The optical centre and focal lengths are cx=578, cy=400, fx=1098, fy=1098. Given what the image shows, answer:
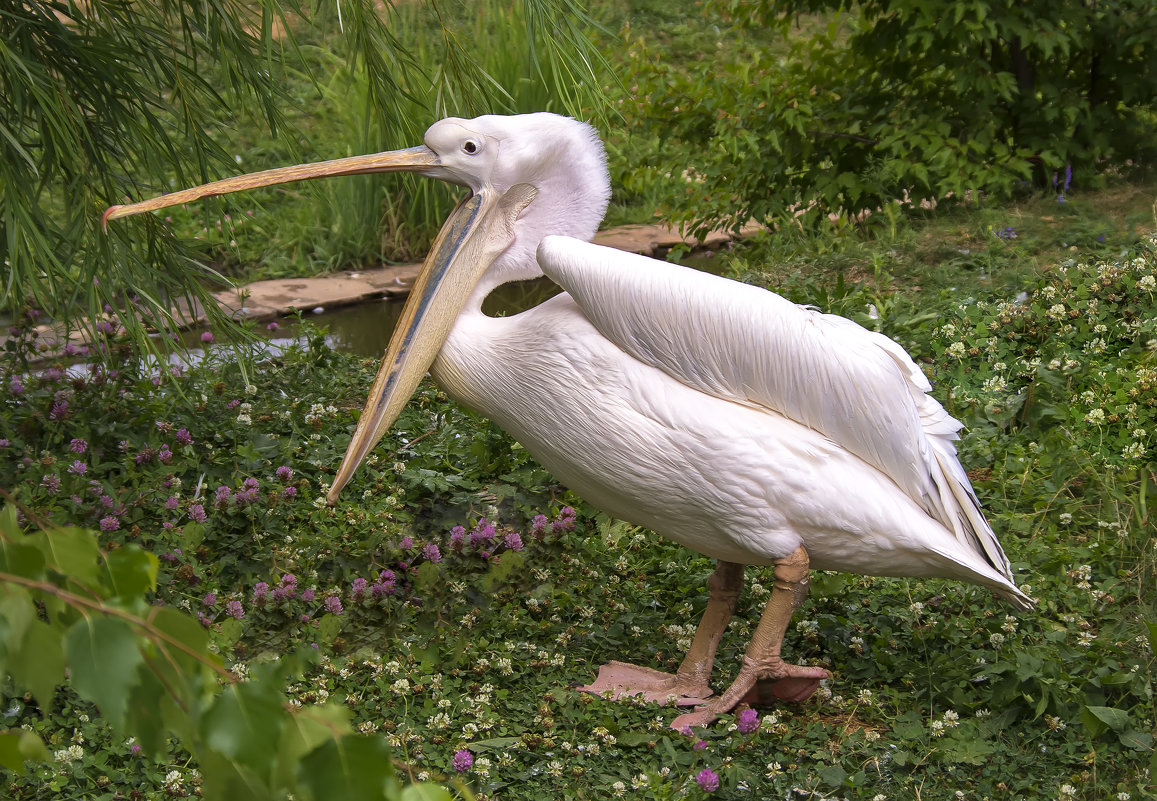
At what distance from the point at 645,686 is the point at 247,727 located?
1976mm

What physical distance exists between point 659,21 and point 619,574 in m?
7.96

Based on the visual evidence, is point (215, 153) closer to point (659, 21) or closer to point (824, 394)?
point (824, 394)

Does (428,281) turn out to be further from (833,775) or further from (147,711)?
(147,711)

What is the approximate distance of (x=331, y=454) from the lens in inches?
136

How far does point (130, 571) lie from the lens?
81cm

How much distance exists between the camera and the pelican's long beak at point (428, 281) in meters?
2.47

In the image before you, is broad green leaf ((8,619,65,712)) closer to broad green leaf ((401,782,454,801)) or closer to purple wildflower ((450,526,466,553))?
broad green leaf ((401,782,454,801))

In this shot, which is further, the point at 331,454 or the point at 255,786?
the point at 331,454

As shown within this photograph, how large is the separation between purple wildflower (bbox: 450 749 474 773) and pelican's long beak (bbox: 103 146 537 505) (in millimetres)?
617

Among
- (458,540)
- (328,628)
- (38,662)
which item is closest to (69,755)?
(328,628)

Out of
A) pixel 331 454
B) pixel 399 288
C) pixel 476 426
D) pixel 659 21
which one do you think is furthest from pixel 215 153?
pixel 659 21

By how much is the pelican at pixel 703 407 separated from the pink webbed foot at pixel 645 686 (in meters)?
0.01

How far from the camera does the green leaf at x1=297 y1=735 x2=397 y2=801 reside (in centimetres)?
72

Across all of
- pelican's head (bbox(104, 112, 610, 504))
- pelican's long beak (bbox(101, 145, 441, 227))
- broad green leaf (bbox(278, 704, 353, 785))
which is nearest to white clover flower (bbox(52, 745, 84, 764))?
pelican's head (bbox(104, 112, 610, 504))
